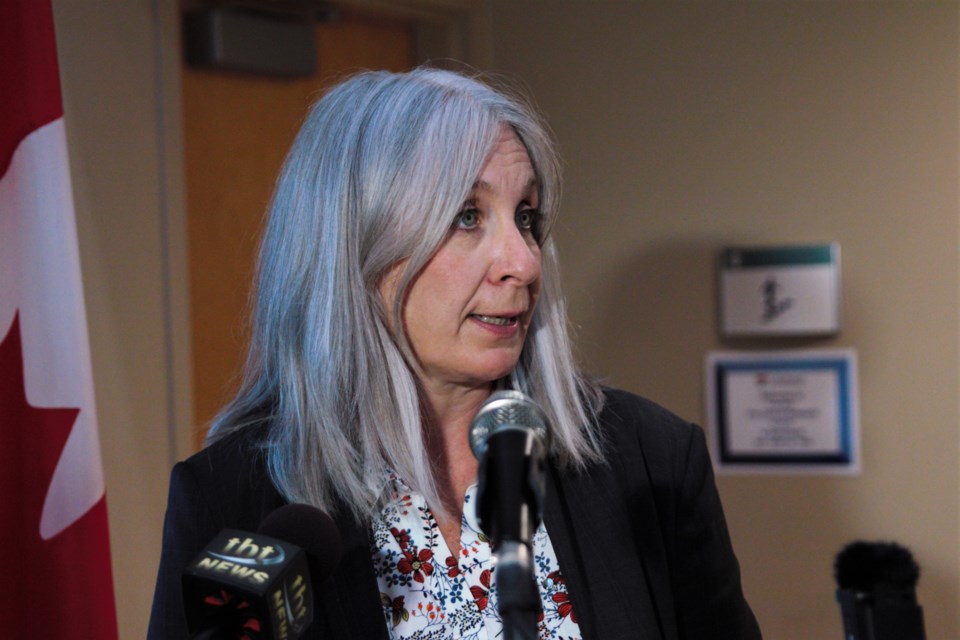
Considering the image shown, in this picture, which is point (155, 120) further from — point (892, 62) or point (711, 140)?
point (892, 62)

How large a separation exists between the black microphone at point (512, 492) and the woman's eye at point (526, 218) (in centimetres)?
57

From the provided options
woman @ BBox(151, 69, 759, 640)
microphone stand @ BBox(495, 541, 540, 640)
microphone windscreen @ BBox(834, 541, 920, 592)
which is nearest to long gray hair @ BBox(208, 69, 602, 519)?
woman @ BBox(151, 69, 759, 640)

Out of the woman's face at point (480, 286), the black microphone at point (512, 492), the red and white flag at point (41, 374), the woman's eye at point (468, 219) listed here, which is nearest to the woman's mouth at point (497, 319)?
the woman's face at point (480, 286)

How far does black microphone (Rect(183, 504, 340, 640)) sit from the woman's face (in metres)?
0.53

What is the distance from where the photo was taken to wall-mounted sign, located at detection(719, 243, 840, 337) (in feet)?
9.17

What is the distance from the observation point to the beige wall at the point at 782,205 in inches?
106

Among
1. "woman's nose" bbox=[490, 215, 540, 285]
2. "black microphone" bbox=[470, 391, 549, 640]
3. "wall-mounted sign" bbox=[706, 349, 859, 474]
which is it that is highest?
"woman's nose" bbox=[490, 215, 540, 285]

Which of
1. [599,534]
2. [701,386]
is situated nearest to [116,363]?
[599,534]

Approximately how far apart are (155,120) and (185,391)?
55cm

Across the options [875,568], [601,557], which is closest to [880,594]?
[875,568]

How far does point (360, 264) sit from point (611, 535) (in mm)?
486

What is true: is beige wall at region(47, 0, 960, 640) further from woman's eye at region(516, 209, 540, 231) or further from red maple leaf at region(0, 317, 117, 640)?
woman's eye at region(516, 209, 540, 231)

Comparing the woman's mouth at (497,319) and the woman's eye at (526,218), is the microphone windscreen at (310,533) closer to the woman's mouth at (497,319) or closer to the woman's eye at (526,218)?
the woman's mouth at (497,319)

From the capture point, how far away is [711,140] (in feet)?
9.50
